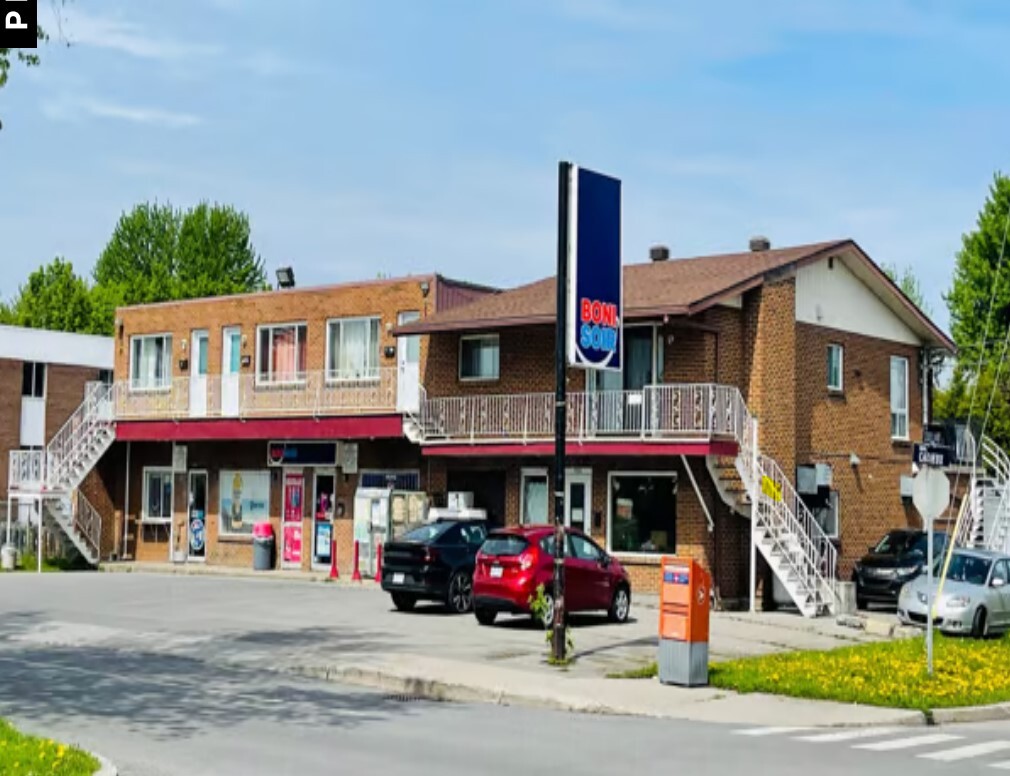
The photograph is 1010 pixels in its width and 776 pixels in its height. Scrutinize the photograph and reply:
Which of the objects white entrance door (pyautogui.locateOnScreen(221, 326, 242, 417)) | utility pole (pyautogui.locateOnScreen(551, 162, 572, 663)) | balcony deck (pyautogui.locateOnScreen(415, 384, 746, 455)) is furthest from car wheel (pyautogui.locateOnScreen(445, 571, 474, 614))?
white entrance door (pyautogui.locateOnScreen(221, 326, 242, 417))

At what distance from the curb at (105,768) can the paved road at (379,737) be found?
0.84ft

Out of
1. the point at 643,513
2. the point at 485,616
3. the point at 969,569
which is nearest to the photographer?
the point at 485,616

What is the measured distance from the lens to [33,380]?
49.0 m

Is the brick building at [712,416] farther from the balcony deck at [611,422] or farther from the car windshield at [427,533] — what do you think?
the car windshield at [427,533]

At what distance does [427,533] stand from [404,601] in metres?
1.53

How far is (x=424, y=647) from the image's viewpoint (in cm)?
2072

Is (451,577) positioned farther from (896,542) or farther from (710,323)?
(896,542)

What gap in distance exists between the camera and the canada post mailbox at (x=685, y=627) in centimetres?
1734

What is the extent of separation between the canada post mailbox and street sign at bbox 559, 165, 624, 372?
12.4 feet

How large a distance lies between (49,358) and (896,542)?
30.8 meters

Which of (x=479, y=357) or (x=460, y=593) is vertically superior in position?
(x=479, y=357)

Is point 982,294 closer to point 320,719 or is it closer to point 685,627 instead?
point 685,627

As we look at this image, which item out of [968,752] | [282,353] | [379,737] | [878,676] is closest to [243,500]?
[282,353]

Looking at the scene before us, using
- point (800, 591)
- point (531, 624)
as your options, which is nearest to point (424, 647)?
point (531, 624)
